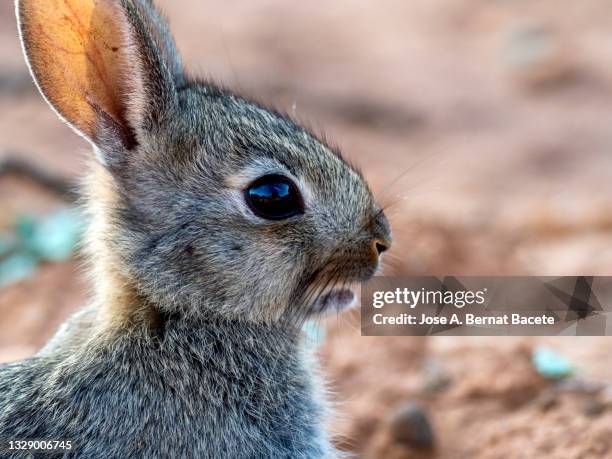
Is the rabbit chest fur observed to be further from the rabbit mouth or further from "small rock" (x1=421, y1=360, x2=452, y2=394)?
"small rock" (x1=421, y1=360, x2=452, y2=394)

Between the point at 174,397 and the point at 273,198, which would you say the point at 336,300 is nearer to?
the point at 273,198

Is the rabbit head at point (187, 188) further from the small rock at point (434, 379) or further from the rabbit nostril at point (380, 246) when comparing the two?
the small rock at point (434, 379)

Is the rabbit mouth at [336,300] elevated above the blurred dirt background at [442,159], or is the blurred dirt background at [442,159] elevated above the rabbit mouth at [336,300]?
the blurred dirt background at [442,159]

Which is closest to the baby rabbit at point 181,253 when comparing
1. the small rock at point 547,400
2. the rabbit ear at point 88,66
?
the rabbit ear at point 88,66

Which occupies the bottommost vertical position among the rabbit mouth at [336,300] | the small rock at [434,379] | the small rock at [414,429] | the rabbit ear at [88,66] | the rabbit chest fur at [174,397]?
the rabbit chest fur at [174,397]

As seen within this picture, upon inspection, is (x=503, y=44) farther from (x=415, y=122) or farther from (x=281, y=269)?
(x=281, y=269)

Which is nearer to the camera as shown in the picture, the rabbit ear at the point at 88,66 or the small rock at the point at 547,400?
the rabbit ear at the point at 88,66

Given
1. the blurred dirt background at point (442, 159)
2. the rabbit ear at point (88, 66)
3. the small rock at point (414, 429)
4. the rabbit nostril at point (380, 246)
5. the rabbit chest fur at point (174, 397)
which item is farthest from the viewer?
the blurred dirt background at point (442, 159)
